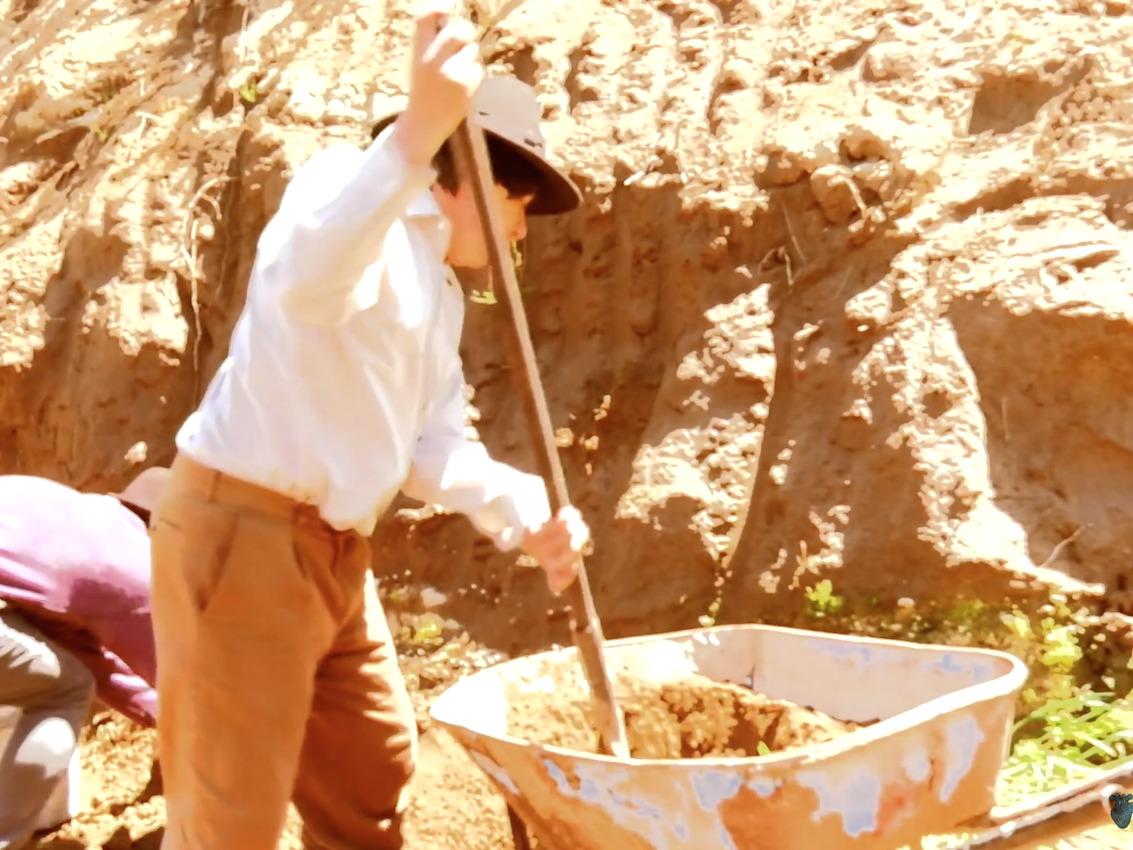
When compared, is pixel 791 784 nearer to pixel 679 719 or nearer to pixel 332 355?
pixel 679 719

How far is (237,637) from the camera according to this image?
194 centimetres

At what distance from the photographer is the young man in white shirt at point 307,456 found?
1684mm

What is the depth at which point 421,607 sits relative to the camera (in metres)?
3.50

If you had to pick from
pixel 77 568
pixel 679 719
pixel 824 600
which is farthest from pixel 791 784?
pixel 77 568

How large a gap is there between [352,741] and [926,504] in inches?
57.2

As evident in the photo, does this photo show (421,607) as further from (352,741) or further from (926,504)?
(926,504)

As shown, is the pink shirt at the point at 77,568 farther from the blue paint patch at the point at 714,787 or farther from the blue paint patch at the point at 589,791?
the blue paint patch at the point at 714,787

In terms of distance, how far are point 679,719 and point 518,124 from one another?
118 cm

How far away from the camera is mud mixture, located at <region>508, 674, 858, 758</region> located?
2328mm

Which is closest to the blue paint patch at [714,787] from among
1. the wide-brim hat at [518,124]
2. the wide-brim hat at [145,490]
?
the wide-brim hat at [518,124]

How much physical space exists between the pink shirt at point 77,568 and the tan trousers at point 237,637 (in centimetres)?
68

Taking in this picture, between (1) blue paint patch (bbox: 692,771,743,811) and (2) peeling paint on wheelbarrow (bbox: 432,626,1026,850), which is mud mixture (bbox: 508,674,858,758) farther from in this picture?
(1) blue paint patch (bbox: 692,771,743,811)

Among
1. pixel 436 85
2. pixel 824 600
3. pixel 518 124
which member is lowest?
pixel 824 600

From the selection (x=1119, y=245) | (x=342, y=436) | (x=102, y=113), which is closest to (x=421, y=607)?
(x=342, y=436)
